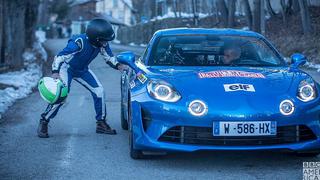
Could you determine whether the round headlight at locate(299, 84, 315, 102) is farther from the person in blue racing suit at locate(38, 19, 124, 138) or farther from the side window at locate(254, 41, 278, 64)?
the person in blue racing suit at locate(38, 19, 124, 138)

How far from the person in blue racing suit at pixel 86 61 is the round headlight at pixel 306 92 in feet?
8.70

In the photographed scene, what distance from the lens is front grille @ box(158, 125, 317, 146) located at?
19.1 feet

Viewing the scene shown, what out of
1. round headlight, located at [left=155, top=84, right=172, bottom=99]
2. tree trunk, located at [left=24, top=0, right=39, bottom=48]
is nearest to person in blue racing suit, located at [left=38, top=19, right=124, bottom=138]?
round headlight, located at [left=155, top=84, right=172, bottom=99]

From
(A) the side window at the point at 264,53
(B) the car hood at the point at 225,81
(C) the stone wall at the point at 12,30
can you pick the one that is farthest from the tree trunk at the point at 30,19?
(B) the car hood at the point at 225,81

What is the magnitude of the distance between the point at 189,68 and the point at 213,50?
79cm

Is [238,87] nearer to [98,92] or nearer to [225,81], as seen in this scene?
[225,81]

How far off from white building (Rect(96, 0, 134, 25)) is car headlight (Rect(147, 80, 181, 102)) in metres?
111

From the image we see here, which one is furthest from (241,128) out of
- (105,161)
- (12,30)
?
(12,30)

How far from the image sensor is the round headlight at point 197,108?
5809 millimetres

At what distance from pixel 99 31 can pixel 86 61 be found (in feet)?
1.81

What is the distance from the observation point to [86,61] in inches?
317

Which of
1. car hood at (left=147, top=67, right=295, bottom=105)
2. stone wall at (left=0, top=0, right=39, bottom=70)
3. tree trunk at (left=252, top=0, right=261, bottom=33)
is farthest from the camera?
tree trunk at (left=252, top=0, right=261, bottom=33)

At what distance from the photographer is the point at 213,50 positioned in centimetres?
740

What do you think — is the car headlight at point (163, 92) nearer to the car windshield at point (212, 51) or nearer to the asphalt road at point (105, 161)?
the asphalt road at point (105, 161)
